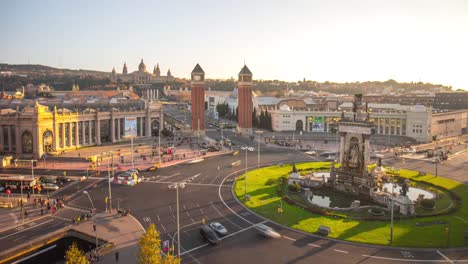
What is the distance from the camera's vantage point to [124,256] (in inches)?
1348

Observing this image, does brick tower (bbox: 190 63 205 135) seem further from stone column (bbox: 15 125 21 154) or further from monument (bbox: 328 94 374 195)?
monument (bbox: 328 94 374 195)

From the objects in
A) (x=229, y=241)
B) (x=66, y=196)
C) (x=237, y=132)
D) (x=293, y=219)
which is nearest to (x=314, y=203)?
(x=293, y=219)

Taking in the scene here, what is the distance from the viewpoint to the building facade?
8444 centimetres

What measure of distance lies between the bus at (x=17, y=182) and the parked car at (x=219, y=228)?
3264cm

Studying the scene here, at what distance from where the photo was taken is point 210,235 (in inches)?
1495

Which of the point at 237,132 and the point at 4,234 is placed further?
the point at 237,132

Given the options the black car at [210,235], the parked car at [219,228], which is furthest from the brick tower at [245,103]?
the black car at [210,235]

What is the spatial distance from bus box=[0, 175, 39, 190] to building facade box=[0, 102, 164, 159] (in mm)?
25792

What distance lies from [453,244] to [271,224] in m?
18.2

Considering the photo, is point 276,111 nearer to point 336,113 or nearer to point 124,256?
point 336,113

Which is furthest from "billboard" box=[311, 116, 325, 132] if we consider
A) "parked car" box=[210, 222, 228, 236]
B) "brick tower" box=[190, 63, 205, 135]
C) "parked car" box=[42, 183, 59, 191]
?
"parked car" box=[210, 222, 228, 236]

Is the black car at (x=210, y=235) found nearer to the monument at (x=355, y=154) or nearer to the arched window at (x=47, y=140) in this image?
the monument at (x=355, y=154)

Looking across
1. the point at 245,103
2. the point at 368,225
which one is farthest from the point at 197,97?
the point at 368,225

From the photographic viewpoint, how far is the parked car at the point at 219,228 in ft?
130
